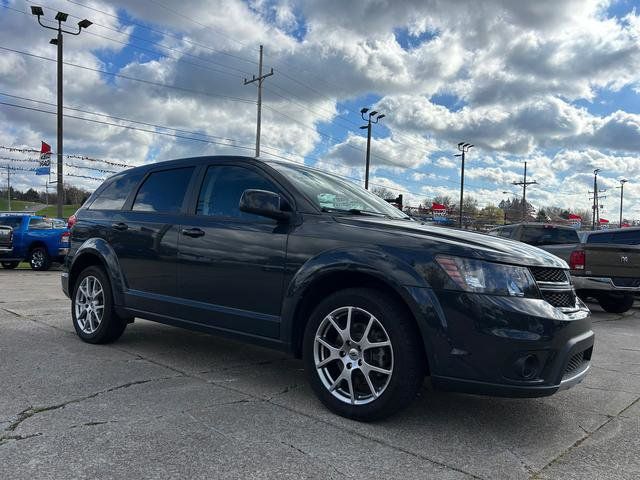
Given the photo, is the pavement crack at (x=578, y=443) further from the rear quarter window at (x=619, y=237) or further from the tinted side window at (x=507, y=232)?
the rear quarter window at (x=619, y=237)

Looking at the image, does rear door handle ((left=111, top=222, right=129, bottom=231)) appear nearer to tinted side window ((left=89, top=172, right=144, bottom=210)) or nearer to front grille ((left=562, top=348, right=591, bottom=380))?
tinted side window ((left=89, top=172, right=144, bottom=210))

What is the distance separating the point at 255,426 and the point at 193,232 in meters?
1.81

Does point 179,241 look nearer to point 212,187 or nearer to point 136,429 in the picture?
point 212,187

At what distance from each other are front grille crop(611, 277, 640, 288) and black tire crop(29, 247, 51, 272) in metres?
14.3

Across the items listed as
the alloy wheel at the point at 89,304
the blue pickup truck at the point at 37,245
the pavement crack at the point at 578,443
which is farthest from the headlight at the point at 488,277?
the blue pickup truck at the point at 37,245

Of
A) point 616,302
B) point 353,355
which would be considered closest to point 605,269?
point 616,302

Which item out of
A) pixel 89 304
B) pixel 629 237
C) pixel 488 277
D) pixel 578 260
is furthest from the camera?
pixel 629 237

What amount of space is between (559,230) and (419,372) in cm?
902

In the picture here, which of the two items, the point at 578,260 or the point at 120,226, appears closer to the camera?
the point at 120,226

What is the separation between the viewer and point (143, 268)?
195 inches

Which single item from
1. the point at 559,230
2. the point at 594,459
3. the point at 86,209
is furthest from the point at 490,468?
the point at 559,230

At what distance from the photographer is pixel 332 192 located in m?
4.41

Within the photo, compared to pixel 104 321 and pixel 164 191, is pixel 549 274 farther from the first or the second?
pixel 104 321

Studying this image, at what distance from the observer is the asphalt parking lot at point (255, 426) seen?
2.78m
